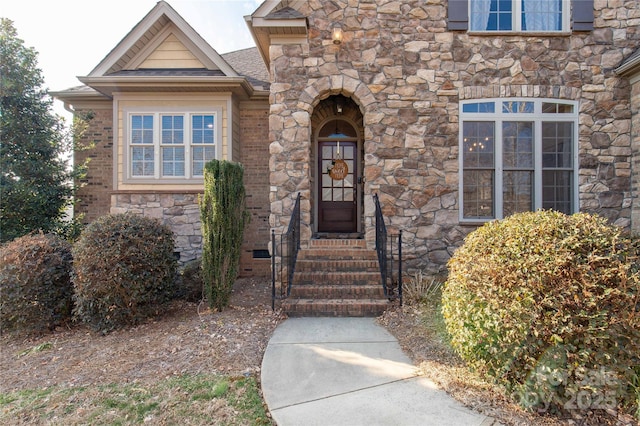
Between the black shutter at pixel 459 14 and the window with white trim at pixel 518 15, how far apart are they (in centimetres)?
18

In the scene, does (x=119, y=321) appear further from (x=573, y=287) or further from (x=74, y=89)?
(x=74, y=89)

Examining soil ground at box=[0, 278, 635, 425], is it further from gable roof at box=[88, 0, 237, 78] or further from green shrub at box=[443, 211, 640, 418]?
gable roof at box=[88, 0, 237, 78]

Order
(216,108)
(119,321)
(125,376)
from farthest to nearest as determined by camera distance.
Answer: (216,108) < (119,321) < (125,376)

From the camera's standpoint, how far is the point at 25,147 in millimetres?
7062

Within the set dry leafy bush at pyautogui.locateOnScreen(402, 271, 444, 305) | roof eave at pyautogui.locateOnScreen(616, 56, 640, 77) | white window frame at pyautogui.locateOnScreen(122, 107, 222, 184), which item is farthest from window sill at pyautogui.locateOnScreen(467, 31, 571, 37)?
white window frame at pyautogui.locateOnScreen(122, 107, 222, 184)

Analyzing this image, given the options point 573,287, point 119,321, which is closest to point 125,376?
point 119,321

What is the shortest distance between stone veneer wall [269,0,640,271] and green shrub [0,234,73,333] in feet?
10.4

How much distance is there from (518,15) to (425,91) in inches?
83.8

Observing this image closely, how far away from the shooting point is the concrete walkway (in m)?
2.54

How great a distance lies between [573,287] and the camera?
2.47 m

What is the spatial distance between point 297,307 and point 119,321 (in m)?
Answer: 2.42

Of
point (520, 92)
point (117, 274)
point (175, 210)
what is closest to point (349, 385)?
point (117, 274)

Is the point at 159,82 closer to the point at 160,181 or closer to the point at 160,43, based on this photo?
the point at 160,43

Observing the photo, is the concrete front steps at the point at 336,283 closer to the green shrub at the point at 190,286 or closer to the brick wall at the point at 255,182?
the green shrub at the point at 190,286
